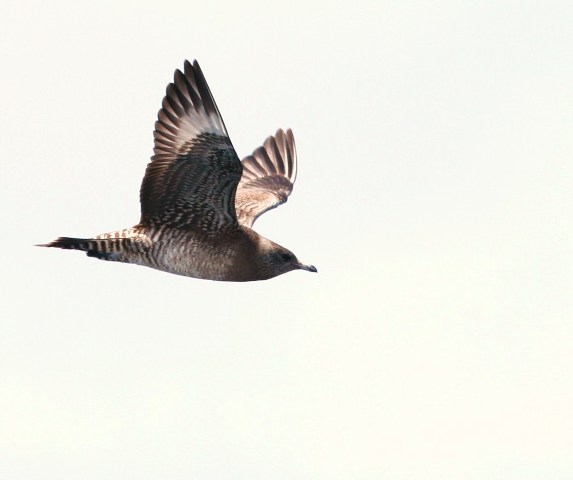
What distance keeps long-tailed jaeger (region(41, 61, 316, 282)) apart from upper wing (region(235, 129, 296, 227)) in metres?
2.73

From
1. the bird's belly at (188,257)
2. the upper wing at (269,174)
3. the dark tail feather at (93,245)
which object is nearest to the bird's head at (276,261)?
the bird's belly at (188,257)

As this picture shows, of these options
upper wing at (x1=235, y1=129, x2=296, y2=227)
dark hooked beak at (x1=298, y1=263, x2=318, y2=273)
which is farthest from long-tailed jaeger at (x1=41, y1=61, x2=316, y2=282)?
upper wing at (x1=235, y1=129, x2=296, y2=227)

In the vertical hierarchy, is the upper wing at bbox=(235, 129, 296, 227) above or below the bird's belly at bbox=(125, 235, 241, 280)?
above

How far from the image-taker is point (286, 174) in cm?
2308

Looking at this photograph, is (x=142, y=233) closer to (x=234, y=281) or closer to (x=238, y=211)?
(x=234, y=281)

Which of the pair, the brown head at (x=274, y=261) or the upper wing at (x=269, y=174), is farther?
the upper wing at (x=269, y=174)

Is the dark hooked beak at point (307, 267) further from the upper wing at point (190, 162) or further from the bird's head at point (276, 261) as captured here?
the upper wing at point (190, 162)

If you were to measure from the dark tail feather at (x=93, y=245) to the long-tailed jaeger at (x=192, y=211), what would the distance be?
0.5 inches

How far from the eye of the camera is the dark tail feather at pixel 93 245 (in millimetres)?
17922

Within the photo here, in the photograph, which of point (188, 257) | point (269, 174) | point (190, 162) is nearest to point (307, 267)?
point (188, 257)

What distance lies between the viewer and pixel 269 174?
23094 millimetres

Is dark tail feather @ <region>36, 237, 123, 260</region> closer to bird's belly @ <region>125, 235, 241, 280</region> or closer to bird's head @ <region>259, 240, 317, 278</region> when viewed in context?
bird's belly @ <region>125, 235, 241, 280</region>

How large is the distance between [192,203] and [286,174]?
5402 millimetres

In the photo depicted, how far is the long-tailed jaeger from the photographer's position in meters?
17.3
